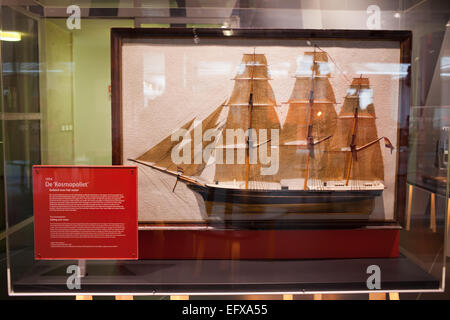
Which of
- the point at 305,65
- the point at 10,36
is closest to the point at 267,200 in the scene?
the point at 305,65

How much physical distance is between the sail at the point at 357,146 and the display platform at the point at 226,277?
364mm

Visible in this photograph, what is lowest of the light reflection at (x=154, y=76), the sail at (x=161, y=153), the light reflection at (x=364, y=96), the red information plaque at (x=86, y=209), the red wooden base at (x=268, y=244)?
the red wooden base at (x=268, y=244)

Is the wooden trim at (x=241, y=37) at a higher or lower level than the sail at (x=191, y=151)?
higher

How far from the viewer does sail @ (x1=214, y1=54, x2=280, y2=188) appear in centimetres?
139

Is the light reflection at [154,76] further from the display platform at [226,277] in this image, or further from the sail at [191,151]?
the display platform at [226,277]

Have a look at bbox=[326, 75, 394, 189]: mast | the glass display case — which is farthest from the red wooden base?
bbox=[326, 75, 394, 189]: mast

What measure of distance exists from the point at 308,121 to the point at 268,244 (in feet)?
1.70

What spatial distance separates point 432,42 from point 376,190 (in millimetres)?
624

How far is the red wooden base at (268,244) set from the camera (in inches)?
57.1

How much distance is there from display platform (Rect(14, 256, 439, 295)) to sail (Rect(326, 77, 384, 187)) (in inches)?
14.3

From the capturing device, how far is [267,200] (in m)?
1.43

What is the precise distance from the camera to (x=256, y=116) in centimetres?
140

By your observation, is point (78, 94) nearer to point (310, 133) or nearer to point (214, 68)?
point (214, 68)

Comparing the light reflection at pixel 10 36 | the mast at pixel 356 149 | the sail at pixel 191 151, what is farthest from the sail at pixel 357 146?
the light reflection at pixel 10 36
